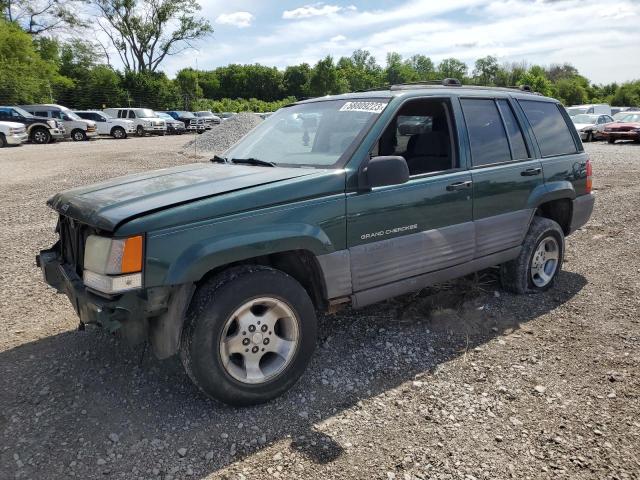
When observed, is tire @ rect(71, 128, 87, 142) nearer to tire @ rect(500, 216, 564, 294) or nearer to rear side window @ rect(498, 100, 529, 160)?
rear side window @ rect(498, 100, 529, 160)

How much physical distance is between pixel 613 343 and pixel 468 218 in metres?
1.49

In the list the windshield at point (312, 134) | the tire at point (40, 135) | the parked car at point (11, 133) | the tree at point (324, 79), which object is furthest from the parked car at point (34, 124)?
the tree at point (324, 79)

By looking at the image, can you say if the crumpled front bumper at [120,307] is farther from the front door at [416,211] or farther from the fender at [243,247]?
the front door at [416,211]

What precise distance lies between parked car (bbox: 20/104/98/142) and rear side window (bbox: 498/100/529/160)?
28.2 m

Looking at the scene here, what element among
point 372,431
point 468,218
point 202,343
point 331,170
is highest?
point 331,170

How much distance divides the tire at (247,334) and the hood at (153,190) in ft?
1.74

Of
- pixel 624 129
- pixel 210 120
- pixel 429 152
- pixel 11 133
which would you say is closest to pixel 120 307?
pixel 429 152

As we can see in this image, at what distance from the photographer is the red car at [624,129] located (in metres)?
24.1

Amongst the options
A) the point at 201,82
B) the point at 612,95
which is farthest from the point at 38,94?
the point at 612,95

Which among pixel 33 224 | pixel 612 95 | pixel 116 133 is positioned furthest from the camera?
pixel 612 95

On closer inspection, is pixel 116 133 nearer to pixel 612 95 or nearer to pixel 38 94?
pixel 38 94

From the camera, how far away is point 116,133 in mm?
32094

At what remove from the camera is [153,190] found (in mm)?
3275

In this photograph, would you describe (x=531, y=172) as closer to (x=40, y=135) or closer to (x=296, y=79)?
(x=40, y=135)
